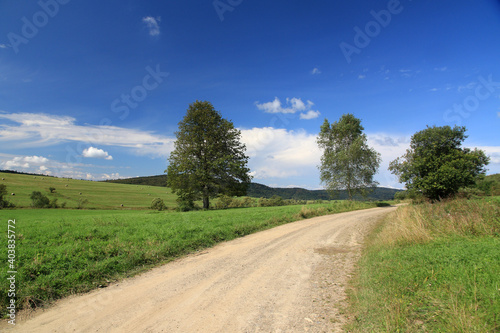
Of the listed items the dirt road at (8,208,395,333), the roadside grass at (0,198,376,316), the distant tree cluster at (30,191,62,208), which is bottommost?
the dirt road at (8,208,395,333)

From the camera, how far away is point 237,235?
13.4 m

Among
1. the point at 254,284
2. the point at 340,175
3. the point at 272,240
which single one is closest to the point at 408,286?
the point at 254,284

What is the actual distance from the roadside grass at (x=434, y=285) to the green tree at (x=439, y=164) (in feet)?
84.0

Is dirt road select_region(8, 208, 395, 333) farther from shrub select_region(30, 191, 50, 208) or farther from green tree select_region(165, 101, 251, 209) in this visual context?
shrub select_region(30, 191, 50, 208)

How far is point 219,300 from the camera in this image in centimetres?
521

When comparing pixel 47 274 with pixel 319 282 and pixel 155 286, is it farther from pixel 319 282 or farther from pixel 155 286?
pixel 319 282

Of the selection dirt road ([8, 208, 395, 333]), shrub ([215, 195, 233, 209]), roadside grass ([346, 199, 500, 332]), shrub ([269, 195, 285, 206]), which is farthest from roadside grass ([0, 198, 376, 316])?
shrub ([269, 195, 285, 206])

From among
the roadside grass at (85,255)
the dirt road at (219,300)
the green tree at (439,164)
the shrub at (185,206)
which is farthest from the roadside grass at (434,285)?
the shrub at (185,206)

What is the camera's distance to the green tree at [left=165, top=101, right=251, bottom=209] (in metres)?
32.8

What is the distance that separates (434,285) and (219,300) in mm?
4600

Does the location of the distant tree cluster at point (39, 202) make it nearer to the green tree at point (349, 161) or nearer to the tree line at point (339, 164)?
the tree line at point (339, 164)

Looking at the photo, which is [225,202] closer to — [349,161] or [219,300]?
[349,161]

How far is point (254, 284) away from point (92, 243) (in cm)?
723

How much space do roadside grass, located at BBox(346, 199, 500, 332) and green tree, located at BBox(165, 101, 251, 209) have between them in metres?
27.0
